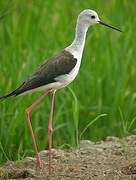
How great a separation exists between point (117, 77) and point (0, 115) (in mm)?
1767

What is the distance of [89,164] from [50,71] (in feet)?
2.74

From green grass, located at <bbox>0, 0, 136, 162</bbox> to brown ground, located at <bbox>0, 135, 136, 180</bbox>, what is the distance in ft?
0.68

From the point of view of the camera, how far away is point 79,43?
5.85 meters

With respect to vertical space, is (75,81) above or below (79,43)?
below

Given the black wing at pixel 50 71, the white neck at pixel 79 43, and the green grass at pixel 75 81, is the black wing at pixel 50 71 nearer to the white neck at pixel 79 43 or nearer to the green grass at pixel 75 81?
the white neck at pixel 79 43

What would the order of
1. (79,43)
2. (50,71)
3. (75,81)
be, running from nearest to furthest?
1. (50,71)
2. (79,43)
3. (75,81)

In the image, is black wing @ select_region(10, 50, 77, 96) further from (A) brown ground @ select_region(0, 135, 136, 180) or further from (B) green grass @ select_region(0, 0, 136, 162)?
(B) green grass @ select_region(0, 0, 136, 162)

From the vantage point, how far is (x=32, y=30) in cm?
827

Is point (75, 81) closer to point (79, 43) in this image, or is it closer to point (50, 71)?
point (79, 43)

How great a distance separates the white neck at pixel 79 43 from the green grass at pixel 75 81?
2.58 ft

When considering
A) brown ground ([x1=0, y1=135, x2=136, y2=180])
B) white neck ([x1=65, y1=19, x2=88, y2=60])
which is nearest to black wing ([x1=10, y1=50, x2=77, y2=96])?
white neck ([x1=65, y1=19, x2=88, y2=60])

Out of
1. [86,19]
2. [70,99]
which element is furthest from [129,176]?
[70,99]

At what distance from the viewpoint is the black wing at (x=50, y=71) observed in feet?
18.1

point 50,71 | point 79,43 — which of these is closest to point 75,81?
point 79,43
